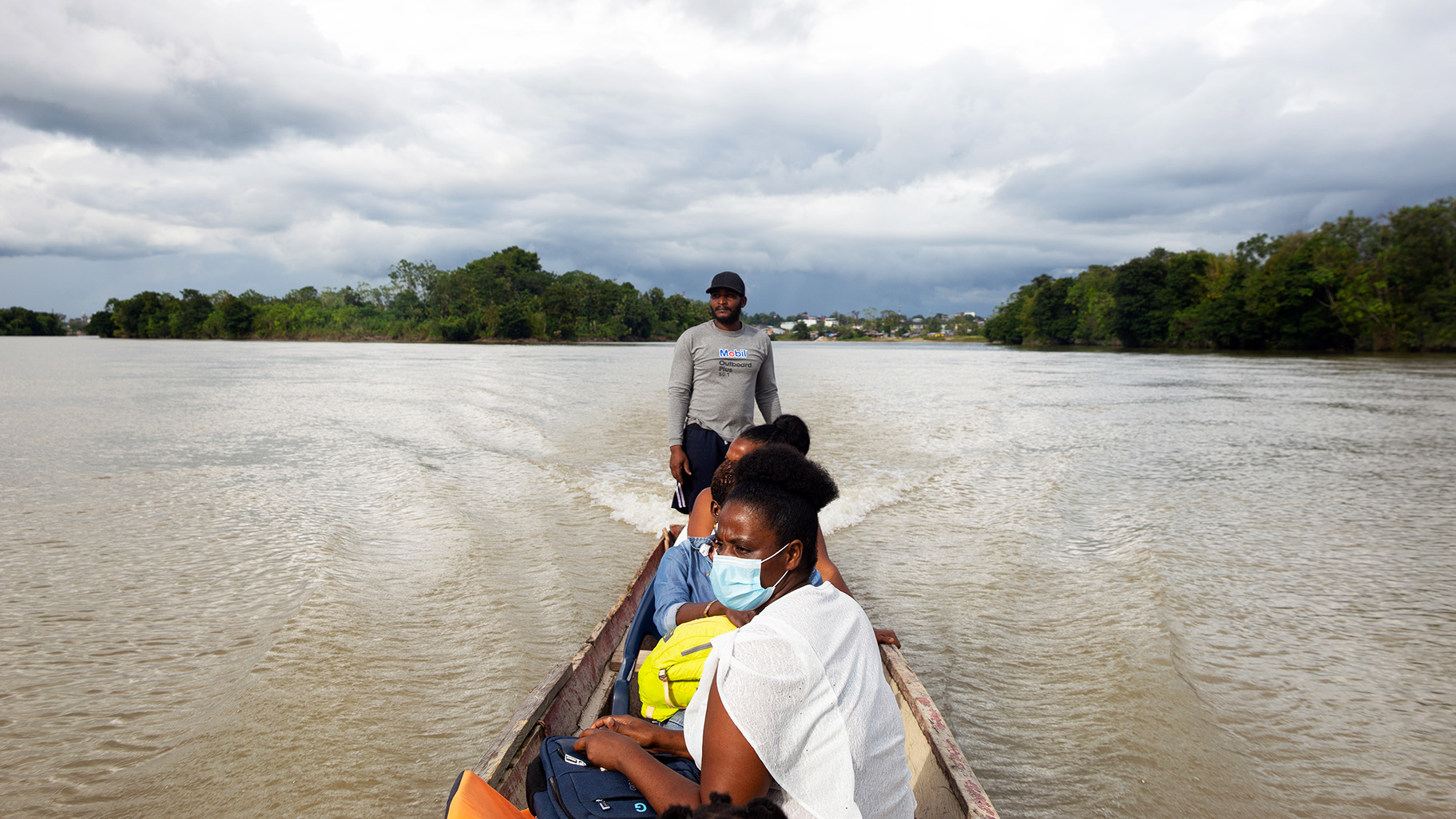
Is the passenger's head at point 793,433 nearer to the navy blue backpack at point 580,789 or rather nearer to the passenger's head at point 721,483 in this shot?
the passenger's head at point 721,483

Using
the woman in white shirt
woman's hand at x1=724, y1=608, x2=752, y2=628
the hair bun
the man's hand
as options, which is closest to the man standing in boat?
the man's hand

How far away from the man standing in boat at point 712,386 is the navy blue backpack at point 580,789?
2955mm

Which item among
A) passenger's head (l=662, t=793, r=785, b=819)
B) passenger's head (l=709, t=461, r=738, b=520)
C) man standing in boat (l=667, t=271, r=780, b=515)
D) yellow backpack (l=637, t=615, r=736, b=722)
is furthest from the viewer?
man standing in boat (l=667, t=271, r=780, b=515)

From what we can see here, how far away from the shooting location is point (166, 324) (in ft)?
310

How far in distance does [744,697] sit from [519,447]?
12.7 metres

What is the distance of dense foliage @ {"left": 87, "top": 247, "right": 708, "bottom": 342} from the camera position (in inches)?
3349

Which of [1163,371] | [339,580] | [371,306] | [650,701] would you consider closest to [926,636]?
[650,701]

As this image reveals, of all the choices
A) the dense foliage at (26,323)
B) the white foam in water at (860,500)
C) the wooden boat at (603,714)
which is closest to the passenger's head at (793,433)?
the wooden boat at (603,714)

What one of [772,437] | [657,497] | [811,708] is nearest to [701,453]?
[772,437]

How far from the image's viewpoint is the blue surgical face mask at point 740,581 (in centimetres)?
208

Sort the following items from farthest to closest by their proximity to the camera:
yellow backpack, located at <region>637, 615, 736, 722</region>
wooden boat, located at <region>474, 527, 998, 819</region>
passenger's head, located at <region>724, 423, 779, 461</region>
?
passenger's head, located at <region>724, 423, 779, 461</region>
yellow backpack, located at <region>637, 615, 736, 722</region>
wooden boat, located at <region>474, 527, 998, 819</region>

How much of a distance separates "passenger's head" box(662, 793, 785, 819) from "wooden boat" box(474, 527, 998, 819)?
87 cm

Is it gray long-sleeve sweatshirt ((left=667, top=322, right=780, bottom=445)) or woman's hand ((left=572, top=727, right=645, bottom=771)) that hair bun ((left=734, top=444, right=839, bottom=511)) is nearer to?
woman's hand ((left=572, top=727, right=645, bottom=771))

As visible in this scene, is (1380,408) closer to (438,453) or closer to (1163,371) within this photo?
(1163,371)
